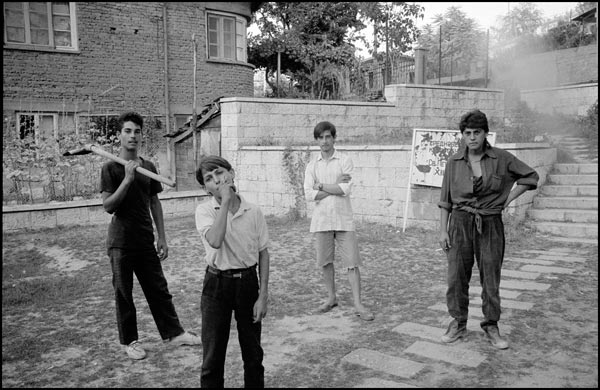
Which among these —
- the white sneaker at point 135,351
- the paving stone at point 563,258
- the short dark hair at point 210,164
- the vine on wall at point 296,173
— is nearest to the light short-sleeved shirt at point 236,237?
the short dark hair at point 210,164

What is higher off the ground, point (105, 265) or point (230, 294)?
point (230, 294)

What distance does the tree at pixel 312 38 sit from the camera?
2109cm

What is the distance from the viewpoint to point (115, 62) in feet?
50.6

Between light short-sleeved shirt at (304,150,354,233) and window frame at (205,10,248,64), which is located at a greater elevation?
window frame at (205,10,248,64)

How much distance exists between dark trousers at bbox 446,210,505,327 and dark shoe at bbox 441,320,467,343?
57 mm

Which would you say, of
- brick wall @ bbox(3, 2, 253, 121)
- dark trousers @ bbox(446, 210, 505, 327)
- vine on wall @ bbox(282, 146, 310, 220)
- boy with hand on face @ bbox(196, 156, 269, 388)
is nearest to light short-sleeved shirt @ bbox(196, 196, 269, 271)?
boy with hand on face @ bbox(196, 156, 269, 388)

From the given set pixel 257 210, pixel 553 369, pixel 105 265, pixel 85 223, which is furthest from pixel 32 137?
pixel 553 369

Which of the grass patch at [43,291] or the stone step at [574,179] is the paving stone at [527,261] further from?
the grass patch at [43,291]

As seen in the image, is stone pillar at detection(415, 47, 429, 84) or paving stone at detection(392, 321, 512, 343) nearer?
paving stone at detection(392, 321, 512, 343)

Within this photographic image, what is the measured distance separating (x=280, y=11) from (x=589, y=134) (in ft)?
42.7

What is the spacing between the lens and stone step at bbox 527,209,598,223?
355 inches

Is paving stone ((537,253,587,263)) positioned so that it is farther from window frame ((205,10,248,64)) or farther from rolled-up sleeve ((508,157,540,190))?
window frame ((205,10,248,64))

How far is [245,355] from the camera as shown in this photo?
11.0ft

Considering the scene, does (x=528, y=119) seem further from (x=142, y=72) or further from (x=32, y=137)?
(x=32, y=137)
